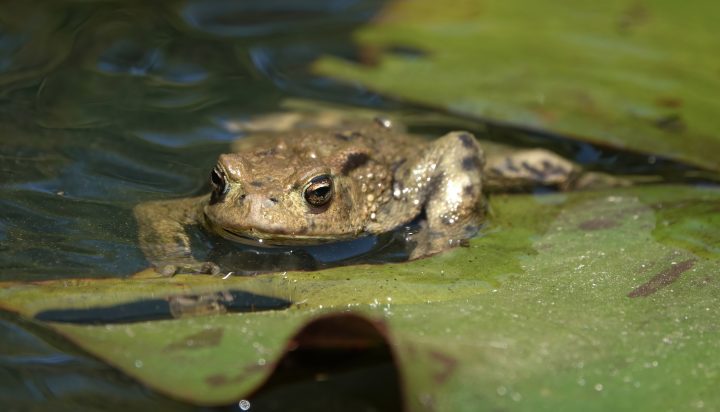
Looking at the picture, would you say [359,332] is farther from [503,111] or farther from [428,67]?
[428,67]

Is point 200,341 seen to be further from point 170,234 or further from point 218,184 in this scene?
point 218,184

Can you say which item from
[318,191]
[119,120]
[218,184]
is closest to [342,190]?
[318,191]

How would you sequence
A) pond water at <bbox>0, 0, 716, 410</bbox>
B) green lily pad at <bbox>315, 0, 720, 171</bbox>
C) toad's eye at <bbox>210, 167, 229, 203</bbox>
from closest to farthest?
pond water at <bbox>0, 0, 716, 410</bbox> → toad's eye at <bbox>210, 167, 229, 203</bbox> → green lily pad at <bbox>315, 0, 720, 171</bbox>

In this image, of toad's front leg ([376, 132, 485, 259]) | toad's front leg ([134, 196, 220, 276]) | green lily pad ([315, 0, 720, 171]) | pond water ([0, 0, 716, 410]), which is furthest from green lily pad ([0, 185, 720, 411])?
green lily pad ([315, 0, 720, 171])

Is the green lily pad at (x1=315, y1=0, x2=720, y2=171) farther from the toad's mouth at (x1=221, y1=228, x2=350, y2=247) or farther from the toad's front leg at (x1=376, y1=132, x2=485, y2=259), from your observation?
the toad's mouth at (x1=221, y1=228, x2=350, y2=247)

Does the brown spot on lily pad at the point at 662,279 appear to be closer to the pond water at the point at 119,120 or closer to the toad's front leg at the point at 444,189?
the toad's front leg at the point at 444,189

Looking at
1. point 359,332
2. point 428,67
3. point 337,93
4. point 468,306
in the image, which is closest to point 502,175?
point 428,67
